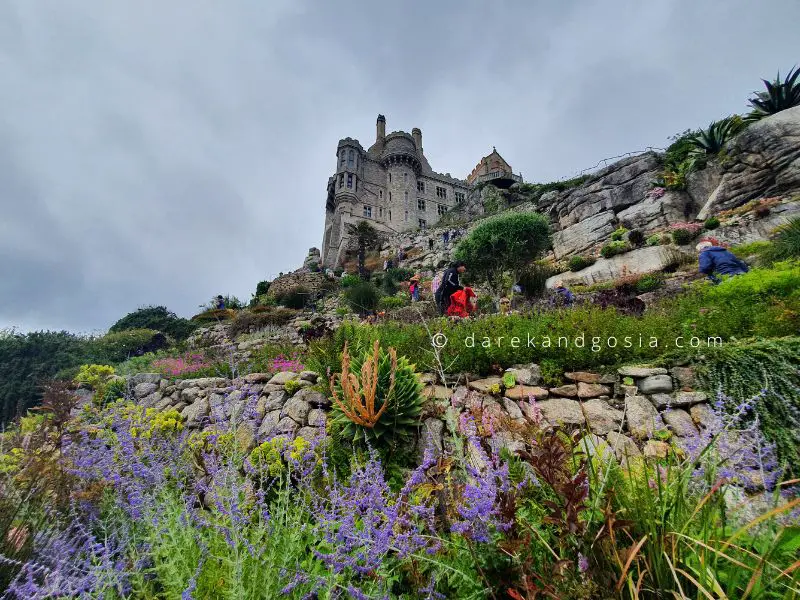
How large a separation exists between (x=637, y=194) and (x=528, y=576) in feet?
77.5

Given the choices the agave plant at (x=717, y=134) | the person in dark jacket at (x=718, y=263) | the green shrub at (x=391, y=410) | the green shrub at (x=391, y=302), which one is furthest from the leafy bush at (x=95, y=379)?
the agave plant at (x=717, y=134)

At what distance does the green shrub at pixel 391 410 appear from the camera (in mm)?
3311

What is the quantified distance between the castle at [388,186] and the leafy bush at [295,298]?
17255 millimetres

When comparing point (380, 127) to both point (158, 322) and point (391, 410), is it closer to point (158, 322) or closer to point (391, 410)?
point (158, 322)

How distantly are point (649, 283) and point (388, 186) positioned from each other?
1553 inches

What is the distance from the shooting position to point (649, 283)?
34.4 ft

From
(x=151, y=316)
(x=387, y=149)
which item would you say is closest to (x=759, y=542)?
(x=151, y=316)

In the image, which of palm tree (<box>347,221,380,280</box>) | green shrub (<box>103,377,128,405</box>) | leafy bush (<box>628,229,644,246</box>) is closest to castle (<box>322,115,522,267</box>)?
palm tree (<box>347,221,380,280</box>)

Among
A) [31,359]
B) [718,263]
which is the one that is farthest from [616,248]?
[31,359]

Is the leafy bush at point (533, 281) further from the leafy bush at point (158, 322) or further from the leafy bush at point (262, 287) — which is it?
the leafy bush at point (262, 287)

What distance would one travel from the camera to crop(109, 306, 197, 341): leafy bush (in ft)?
68.8

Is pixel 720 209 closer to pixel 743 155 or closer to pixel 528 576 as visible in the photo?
pixel 743 155

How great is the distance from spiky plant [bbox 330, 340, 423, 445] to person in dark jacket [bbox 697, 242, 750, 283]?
7434mm

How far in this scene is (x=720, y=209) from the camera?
562 inches
